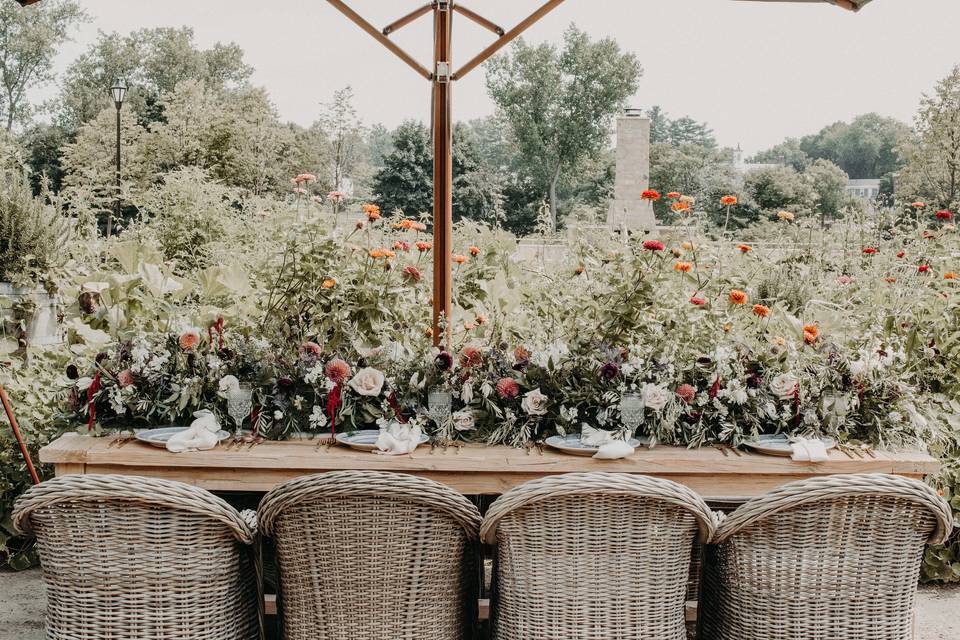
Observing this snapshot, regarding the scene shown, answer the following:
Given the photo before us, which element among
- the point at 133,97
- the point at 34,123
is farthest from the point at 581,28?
the point at 34,123

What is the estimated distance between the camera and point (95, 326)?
288cm

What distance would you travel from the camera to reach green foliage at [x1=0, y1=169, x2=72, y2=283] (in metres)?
5.26

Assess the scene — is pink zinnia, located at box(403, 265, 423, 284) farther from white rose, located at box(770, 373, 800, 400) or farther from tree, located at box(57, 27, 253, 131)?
tree, located at box(57, 27, 253, 131)

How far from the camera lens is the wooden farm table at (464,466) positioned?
2000mm

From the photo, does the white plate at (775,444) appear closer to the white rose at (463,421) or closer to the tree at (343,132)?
the white rose at (463,421)

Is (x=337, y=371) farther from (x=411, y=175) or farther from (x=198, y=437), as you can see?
(x=411, y=175)

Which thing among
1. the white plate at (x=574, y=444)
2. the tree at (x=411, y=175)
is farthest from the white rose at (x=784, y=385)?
the tree at (x=411, y=175)

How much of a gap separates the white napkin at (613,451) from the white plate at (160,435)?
36.9 inches

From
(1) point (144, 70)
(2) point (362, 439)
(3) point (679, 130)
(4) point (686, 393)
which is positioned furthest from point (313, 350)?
(3) point (679, 130)

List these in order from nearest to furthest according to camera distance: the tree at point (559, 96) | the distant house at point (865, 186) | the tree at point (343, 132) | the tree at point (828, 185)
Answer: the tree at point (343, 132)
the tree at point (559, 96)
the tree at point (828, 185)
the distant house at point (865, 186)

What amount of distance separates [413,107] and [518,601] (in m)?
32.4

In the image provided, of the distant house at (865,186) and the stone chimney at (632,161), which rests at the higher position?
the distant house at (865,186)

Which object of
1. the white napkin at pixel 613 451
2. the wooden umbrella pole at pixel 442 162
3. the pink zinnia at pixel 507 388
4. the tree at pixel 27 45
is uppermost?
the tree at pixel 27 45

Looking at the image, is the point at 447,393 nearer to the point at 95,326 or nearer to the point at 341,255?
the point at 341,255
